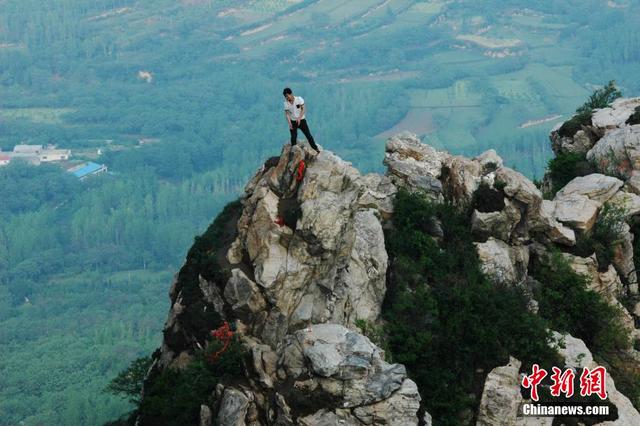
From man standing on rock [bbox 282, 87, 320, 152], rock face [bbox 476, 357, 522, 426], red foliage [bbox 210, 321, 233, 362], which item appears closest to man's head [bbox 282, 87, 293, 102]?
man standing on rock [bbox 282, 87, 320, 152]

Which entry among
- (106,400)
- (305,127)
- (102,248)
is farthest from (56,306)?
(305,127)

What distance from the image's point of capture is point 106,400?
77938 millimetres

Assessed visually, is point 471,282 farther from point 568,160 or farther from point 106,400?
point 106,400

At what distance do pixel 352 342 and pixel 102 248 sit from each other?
132m

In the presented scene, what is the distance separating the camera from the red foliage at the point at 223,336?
1102 inches

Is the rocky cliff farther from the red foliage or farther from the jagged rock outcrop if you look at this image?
the jagged rock outcrop

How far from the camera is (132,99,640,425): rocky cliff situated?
26484 mm

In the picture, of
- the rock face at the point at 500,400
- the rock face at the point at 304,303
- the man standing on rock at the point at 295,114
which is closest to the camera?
the rock face at the point at 304,303

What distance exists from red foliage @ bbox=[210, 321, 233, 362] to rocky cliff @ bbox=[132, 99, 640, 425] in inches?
9.4

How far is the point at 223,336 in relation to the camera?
93.9 ft

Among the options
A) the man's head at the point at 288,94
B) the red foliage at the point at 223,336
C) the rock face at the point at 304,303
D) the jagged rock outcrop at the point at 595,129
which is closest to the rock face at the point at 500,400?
the rock face at the point at 304,303

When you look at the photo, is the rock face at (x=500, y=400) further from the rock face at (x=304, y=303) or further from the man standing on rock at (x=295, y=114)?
the man standing on rock at (x=295, y=114)

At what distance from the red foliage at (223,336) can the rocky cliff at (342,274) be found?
0.78ft

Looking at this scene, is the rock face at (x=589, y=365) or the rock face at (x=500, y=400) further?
the rock face at (x=589, y=365)
